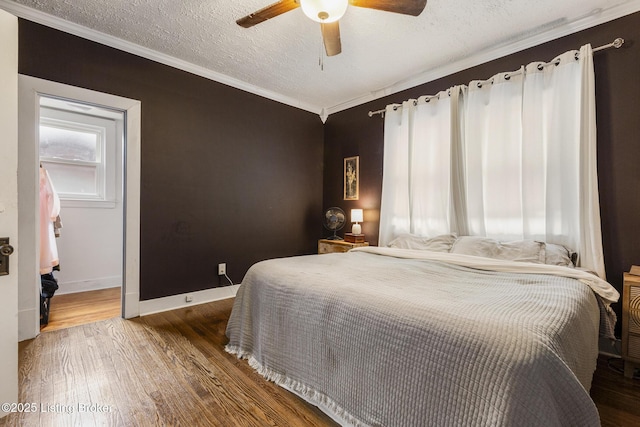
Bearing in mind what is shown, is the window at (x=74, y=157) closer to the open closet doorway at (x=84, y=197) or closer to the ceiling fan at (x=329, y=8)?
the open closet doorway at (x=84, y=197)

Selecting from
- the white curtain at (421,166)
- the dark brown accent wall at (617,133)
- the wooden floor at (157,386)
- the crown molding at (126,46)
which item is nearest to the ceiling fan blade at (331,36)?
the white curtain at (421,166)

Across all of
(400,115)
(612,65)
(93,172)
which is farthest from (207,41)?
(612,65)

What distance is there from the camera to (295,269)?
1.96 m

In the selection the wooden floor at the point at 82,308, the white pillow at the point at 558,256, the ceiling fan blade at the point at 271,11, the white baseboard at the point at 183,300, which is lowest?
the wooden floor at the point at 82,308

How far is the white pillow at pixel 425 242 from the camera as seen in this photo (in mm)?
2826

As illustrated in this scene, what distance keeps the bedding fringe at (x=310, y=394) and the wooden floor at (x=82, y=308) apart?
5.95 ft

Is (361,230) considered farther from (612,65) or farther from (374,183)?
(612,65)

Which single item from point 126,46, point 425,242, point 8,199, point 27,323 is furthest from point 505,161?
point 27,323

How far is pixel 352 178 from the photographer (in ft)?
13.4

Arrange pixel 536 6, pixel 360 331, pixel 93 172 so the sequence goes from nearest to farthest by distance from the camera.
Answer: pixel 360 331 → pixel 536 6 → pixel 93 172

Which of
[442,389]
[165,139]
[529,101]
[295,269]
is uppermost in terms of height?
[529,101]

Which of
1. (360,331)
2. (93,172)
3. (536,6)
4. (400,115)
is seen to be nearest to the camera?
(360,331)

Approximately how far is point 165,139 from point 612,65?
152 inches

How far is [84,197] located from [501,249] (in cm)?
471
